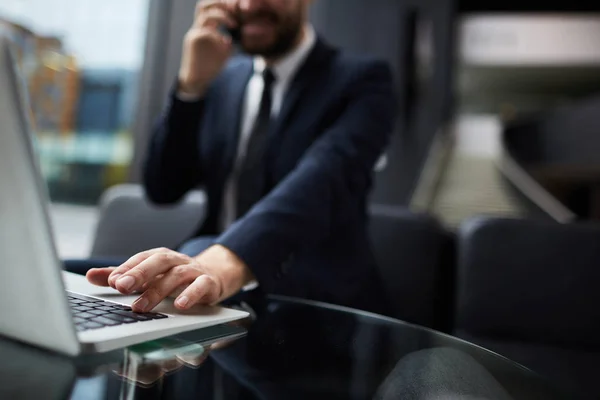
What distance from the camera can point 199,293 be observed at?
2.20 ft

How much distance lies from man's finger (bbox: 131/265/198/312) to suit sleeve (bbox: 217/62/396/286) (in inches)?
7.7

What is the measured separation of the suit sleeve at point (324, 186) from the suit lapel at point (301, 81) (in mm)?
122

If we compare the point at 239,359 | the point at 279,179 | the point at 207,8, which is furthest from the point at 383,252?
the point at 239,359

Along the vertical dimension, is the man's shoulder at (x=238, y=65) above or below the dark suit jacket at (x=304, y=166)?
above

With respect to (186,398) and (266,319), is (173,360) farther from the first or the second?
(266,319)

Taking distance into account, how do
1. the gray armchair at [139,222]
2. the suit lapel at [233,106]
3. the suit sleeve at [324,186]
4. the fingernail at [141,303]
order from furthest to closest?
the gray armchair at [139,222]
the suit lapel at [233,106]
the suit sleeve at [324,186]
the fingernail at [141,303]

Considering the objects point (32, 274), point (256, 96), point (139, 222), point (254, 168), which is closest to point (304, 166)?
point (254, 168)

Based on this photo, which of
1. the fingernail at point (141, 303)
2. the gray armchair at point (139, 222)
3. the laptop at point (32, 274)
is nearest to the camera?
the laptop at point (32, 274)

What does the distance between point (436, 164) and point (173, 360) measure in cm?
877

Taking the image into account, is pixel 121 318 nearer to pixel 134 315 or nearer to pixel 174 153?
pixel 134 315

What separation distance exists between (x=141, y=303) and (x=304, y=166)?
59 cm

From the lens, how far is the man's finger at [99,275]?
69cm

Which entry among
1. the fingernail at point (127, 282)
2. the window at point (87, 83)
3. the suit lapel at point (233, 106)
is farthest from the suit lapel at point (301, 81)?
the window at point (87, 83)

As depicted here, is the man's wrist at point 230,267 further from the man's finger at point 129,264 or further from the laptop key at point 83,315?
the laptop key at point 83,315
